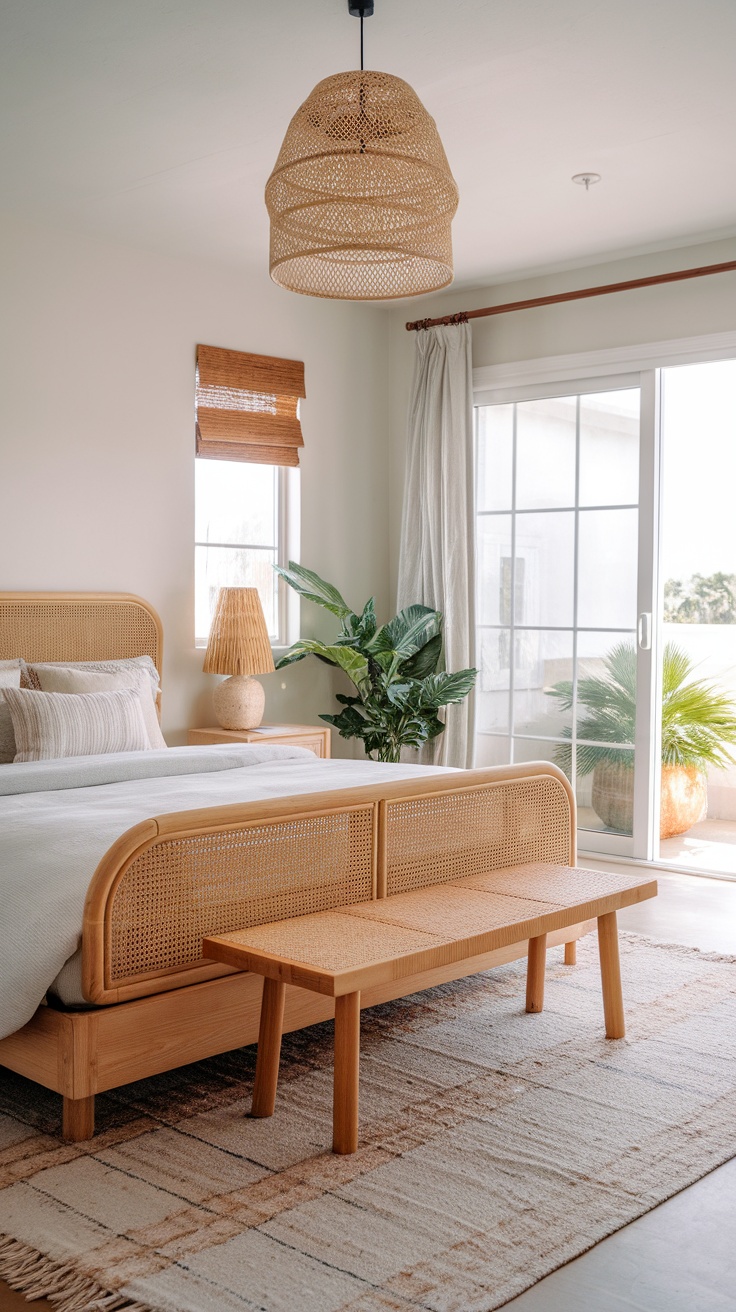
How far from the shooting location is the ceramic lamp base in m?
5.09

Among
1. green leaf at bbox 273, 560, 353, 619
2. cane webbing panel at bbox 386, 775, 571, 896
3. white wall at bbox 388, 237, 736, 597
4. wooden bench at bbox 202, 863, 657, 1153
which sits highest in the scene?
white wall at bbox 388, 237, 736, 597

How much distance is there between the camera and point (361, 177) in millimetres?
2896

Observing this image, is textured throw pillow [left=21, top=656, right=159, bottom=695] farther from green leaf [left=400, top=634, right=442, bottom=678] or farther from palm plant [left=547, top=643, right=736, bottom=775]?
palm plant [left=547, top=643, right=736, bottom=775]

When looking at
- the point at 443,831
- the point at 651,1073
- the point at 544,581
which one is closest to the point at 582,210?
the point at 544,581

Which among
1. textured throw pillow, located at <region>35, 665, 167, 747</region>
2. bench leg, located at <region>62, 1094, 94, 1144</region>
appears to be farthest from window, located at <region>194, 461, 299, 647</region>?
bench leg, located at <region>62, 1094, 94, 1144</region>

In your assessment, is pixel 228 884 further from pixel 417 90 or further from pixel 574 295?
pixel 574 295

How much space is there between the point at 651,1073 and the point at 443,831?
33.0 inches

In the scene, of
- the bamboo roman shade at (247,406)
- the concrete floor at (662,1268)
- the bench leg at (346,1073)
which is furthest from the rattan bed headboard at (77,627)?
the concrete floor at (662,1268)

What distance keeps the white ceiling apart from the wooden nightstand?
208 cm

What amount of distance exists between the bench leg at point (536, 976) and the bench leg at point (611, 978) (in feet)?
0.81

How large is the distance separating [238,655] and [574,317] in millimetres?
2189

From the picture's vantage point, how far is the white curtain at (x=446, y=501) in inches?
224

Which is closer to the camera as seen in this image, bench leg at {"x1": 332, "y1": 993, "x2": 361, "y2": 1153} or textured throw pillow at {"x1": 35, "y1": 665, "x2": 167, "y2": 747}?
bench leg at {"x1": 332, "y1": 993, "x2": 361, "y2": 1153}

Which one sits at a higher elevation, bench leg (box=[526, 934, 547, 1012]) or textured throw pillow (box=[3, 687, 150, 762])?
textured throw pillow (box=[3, 687, 150, 762])
